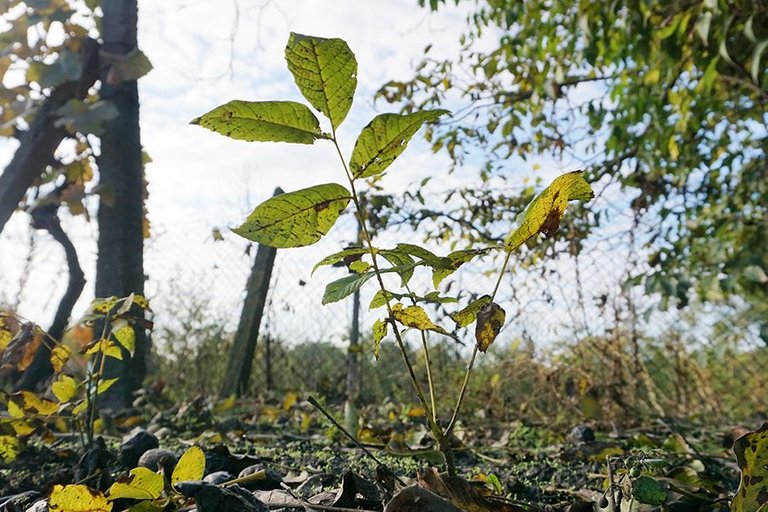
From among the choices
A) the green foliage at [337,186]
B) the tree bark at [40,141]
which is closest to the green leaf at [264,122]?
the green foliage at [337,186]

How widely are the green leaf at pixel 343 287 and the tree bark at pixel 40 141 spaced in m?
2.96

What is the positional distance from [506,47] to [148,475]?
13.9 ft

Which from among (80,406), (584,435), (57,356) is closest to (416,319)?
(80,406)

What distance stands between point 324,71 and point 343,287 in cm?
24

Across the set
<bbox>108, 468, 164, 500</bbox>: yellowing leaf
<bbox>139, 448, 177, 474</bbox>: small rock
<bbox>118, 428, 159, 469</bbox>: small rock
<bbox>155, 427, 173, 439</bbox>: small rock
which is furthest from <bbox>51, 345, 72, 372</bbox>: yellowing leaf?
<bbox>108, 468, 164, 500</bbox>: yellowing leaf

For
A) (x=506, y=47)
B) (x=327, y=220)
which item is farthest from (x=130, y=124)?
(x=327, y=220)

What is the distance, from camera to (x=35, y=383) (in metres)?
2.96

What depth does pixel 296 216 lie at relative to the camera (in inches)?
27.0

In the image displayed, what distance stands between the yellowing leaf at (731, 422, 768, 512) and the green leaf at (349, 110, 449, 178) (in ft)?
1.76

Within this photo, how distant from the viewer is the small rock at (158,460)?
3.55 ft

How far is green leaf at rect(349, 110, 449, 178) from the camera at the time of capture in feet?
2.18

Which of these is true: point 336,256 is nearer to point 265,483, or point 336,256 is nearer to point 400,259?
point 400,259

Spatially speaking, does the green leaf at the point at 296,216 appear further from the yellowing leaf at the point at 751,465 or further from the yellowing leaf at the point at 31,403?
the yellowing leaf at the point at 31,403

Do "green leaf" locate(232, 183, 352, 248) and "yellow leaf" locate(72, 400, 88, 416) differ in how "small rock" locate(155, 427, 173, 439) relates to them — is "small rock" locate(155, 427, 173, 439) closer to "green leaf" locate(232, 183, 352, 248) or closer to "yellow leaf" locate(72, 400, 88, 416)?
"yellow leaf" locate(72, 400, 88, 416)
